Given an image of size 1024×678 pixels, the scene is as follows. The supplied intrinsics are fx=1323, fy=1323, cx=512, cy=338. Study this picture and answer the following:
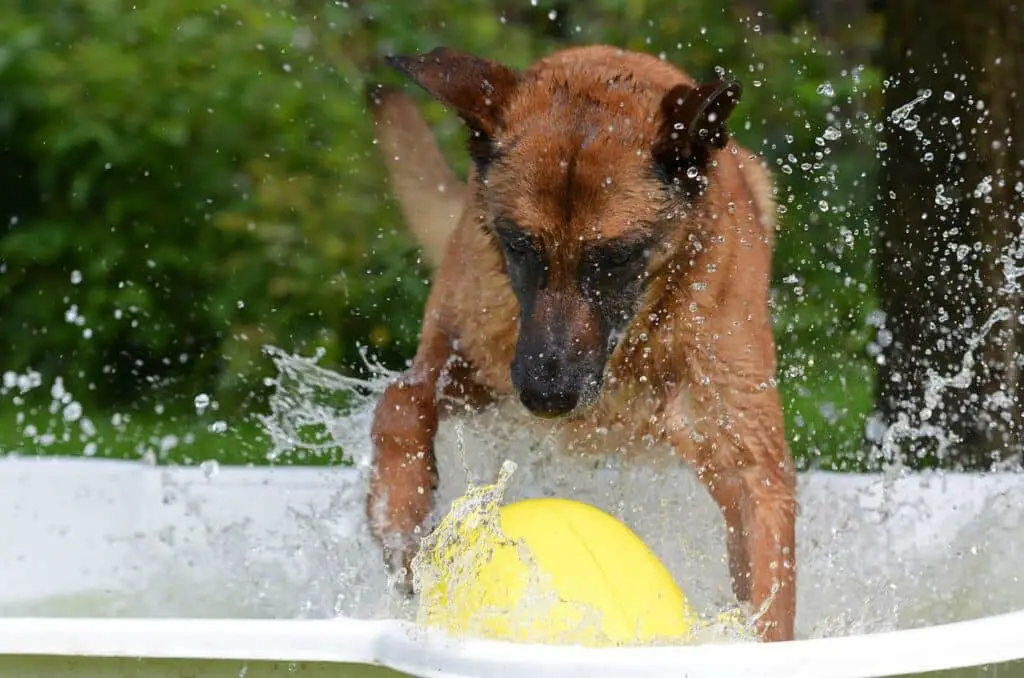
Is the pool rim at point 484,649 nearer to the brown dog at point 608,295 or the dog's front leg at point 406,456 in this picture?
the brown dog at point 608,295

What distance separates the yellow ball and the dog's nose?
0.70 ft

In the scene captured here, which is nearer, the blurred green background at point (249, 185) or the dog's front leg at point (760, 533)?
the dog's front leg at point (760, 533)

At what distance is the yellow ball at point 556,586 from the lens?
236 cm

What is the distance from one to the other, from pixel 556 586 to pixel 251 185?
4180 millimetres

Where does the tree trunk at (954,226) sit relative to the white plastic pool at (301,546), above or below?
above

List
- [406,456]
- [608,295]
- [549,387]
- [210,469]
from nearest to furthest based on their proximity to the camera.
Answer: [549,387] < [608,295] < [406,456] < [210,469]

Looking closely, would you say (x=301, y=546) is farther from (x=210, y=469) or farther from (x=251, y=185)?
(x=251, y=185)

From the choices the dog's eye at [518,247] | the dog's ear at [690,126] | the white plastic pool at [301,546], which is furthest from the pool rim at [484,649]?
the dog's ear at [690,126]


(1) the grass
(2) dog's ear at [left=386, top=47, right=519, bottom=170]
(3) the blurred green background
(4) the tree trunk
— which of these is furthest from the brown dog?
(3) the blurred green background

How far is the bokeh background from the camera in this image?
6.25 meters

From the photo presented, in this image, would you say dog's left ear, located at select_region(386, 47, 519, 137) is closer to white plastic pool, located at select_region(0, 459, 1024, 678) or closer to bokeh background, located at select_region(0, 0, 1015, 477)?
white plastic pool, located at select_region(0, 459, 1024, 678)

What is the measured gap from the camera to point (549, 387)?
2.88 m

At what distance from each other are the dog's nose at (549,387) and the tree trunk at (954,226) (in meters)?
1.88

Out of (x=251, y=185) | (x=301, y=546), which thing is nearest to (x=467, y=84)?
(x=301, y=546)
